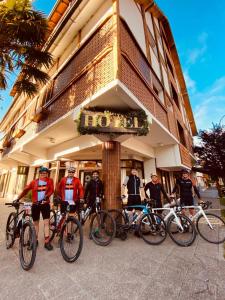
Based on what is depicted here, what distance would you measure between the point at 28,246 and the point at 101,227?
6.52 feet

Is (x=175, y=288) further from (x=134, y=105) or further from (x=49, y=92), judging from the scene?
(x=49, y=92)

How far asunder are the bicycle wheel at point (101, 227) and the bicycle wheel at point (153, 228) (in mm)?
889

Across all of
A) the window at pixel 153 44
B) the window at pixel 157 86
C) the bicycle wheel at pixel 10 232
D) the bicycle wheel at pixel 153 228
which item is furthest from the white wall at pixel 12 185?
Answer: the window at pixel 153 44

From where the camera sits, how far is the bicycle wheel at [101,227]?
4.36 meters

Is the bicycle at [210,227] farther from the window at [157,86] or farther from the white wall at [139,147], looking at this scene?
the window at [157,86]

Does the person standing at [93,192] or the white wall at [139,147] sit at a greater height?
the white wall at [139,147]

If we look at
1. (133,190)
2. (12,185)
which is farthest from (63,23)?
(12,185)

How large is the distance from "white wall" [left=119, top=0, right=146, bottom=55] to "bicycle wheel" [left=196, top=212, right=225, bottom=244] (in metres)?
7.27

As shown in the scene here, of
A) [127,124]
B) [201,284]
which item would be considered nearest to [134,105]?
[127,124]

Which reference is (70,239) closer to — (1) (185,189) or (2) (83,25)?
(1) (185,189)

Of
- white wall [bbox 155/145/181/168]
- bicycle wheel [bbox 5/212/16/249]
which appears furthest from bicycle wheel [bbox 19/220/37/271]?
white wall [bbox 155/145/181/168]

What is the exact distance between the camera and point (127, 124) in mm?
5141

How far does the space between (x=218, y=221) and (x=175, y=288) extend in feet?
8.16

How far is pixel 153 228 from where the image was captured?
4.46 m
